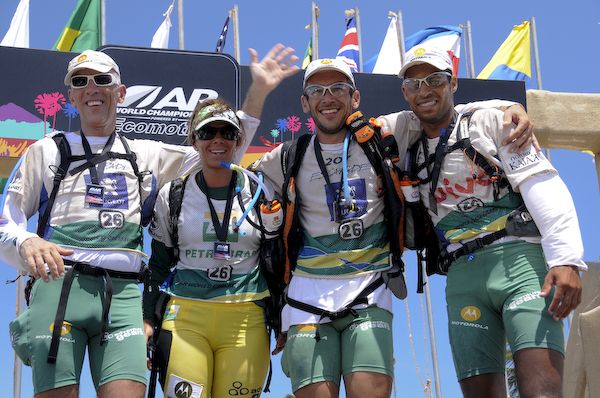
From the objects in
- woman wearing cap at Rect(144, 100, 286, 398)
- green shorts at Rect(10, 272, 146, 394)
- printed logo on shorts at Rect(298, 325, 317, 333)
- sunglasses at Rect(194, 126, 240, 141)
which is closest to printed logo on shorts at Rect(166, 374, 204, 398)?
woman wearing cap at Rect(144, 100, 286, 398)

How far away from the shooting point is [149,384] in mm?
4980

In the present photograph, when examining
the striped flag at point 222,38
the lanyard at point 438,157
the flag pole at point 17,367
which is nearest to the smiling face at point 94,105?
the lanyard at point 438,157

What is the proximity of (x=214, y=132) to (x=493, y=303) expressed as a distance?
2.07 metres

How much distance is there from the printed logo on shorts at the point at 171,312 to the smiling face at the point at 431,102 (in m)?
1.99

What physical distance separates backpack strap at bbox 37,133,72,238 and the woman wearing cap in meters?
0.71

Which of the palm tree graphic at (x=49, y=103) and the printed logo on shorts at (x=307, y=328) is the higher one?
the palm tree graphic at (x=49, y=103)

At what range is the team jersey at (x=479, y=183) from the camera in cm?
475

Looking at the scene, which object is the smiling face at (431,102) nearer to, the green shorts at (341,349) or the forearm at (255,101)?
the forearm at (255,101)

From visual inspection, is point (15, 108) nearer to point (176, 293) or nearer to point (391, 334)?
point (176, 293)

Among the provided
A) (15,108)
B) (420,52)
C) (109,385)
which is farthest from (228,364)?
(15,108)

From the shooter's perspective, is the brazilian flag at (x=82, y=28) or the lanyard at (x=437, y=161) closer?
the lanyard at (x=437, y=161)

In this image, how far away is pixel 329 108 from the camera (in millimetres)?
5148

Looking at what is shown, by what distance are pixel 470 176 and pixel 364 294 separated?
0.98 m

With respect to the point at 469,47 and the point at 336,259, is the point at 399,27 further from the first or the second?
the point at 336,259
